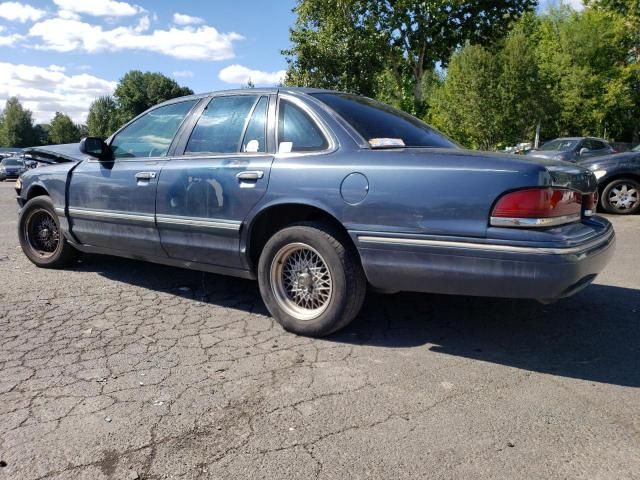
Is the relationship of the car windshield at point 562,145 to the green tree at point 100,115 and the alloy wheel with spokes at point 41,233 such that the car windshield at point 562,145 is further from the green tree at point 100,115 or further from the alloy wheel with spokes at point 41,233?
the green tree at point 100,115

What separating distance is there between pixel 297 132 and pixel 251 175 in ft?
1.44

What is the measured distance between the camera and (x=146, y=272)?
18.4 ft

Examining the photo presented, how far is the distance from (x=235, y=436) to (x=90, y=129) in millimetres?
95744

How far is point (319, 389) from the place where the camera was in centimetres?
296

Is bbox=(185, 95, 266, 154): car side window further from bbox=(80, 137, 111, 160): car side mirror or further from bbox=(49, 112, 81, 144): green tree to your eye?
bbox=(49, 112, 81, 144): green tree

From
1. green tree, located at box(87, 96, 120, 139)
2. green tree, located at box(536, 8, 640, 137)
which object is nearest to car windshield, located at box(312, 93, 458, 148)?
green tree, located at box(536, 8, 640, 137)

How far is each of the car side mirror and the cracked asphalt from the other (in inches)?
48.5

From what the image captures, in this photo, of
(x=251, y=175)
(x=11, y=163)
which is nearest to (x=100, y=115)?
(x=11, y=163)

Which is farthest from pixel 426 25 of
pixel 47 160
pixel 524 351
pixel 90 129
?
pixel 90 129

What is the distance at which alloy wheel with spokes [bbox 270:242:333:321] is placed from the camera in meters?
3.67

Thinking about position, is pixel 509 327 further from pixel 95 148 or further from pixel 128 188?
pixel 95 148

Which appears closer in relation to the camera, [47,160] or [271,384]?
[271,384]

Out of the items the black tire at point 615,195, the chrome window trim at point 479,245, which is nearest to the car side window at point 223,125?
the chrome window trim at point 479,245

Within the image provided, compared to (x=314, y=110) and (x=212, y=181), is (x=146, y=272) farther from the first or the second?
(x=314, y=110)
